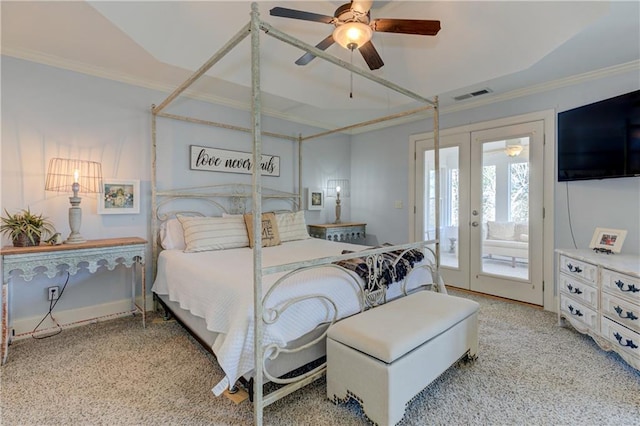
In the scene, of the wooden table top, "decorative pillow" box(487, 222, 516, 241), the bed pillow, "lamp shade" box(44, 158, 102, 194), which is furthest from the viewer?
"decorative pillow" box(487, 222, 516, 241)

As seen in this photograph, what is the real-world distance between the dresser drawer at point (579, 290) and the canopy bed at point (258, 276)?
3.56ft

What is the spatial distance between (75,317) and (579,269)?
4.44 m

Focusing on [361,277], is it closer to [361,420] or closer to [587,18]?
[361,420]

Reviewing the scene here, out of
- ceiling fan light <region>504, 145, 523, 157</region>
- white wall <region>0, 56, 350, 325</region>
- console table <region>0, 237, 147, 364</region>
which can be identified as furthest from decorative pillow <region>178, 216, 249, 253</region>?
ceiling fan light <region>504, 145, 523, 157</region>

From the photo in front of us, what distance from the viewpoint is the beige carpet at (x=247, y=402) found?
5.34ft

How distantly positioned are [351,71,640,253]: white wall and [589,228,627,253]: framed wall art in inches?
10.4

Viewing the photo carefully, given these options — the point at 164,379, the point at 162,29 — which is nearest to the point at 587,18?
the point at 162,29

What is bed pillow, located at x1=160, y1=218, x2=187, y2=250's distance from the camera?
119 inches

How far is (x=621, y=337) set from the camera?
6.84 ft

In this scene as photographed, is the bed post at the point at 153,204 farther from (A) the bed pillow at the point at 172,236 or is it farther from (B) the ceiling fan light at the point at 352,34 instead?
(B) the ceiling fan light at the point at 352,34

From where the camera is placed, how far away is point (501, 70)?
9.73 ft

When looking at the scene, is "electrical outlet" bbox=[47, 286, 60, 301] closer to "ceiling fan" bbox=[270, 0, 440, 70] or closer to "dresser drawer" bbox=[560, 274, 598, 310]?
"ceiling fan" bbox=[270, 0, 440, 70]

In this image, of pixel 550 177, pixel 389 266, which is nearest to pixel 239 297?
pixel 389 266

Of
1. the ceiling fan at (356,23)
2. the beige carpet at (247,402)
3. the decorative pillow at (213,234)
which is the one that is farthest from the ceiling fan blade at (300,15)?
the beige carpet at (247,402)
